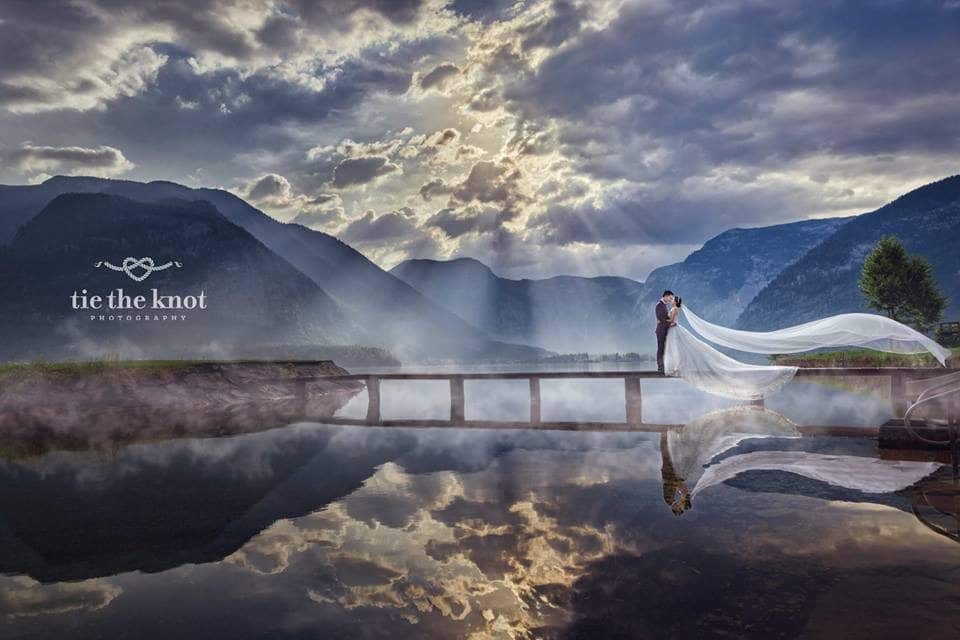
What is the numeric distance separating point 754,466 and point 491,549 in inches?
355

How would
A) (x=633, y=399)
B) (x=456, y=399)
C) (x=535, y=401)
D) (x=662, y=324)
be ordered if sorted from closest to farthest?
1. (x=662, y=324)
2. (x=633, y=399)
3. (x=535, y=401)
4. (x=456, y=399)

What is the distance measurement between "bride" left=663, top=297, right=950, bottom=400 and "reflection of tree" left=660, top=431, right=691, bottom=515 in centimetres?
543

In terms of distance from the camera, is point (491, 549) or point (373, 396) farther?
point (373, 396)

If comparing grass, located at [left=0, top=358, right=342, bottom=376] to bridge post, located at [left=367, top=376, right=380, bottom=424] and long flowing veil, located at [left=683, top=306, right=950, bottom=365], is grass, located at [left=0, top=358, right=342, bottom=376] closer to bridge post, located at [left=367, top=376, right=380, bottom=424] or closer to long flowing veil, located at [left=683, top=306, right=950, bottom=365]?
bridge post, located at [left=367, top=376, right=380, bottom=424]

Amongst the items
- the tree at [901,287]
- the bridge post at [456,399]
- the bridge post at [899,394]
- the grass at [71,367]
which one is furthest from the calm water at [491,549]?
the tree at [901,287]

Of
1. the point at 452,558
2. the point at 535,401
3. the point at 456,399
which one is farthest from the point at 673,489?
the point at 456,399

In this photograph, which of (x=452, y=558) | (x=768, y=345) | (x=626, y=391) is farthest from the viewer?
(x=626, y=391)

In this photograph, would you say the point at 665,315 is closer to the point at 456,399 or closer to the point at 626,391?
the point at 626,391

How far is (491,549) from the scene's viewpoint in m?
9.43

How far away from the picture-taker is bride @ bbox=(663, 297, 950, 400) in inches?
712

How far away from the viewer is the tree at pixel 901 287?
8075 cm

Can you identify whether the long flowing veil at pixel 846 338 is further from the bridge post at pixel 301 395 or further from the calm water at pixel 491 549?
the bridge post at pixel 301 395

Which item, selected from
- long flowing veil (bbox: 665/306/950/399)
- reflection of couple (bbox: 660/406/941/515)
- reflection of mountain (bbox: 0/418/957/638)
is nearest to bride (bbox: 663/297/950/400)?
long flowing veil (bbox: 665/306/950/399)

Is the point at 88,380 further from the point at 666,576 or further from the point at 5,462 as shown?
the point at 666,576
